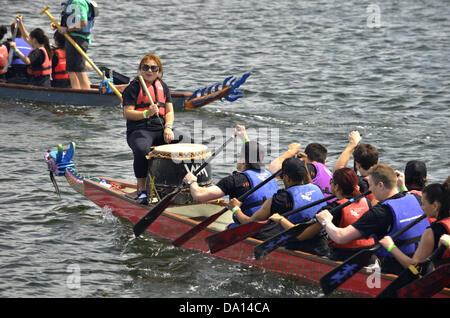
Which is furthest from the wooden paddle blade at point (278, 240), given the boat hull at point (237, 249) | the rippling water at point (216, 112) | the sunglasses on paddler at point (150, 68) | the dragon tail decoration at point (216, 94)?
the dragon tail decoration at point (216, 94)

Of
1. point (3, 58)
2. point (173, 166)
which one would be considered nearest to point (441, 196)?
point (173, 166)

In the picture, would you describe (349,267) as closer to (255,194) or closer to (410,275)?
(410,275)

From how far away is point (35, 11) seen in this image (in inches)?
1206

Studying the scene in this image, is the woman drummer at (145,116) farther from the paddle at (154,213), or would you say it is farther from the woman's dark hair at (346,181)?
the woman's dark hair at (346,181)

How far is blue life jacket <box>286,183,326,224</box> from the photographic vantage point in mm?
8906

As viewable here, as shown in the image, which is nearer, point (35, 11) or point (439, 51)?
point (439, 51)

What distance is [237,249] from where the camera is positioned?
975cm

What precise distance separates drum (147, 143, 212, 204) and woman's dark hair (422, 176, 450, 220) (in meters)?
4.07

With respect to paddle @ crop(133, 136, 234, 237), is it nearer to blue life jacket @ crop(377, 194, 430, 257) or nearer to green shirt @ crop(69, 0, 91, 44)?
blue life jacket @ crop(377, 194, 430, 257)

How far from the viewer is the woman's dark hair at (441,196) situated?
24.7 ft
